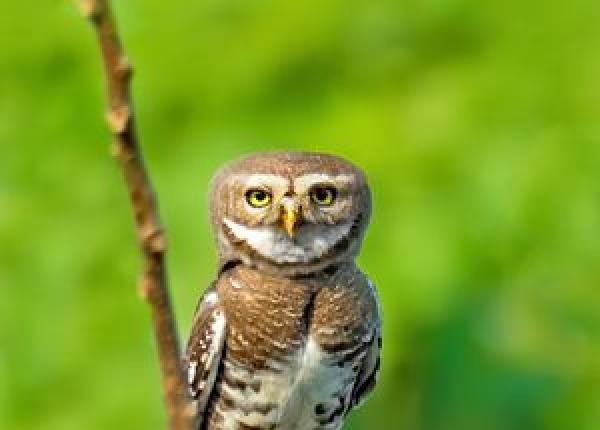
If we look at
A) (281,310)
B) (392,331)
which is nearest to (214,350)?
(281,310)

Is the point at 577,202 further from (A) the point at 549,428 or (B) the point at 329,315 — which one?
(B) the point at 329,315

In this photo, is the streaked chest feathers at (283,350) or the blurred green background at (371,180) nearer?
the streaked chest feathers at (283,350)

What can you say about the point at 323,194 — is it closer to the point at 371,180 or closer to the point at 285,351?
the point at 285,351

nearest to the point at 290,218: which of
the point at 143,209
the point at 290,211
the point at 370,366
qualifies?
the point at 290,211

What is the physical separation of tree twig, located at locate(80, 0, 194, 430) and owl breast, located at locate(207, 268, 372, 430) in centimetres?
148

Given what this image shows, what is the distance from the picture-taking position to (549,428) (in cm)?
351

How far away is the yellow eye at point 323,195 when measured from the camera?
8.80 ft

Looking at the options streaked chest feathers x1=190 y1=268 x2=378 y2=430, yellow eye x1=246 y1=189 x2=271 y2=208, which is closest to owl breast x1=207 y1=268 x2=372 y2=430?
streaked chest feathers x1=190 y1=268 x2=378 y2=430

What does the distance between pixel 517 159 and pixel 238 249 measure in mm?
892

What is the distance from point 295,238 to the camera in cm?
275

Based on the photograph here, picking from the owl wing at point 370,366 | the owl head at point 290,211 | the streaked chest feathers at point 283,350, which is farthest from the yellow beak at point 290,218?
the owl wing at point 370,366

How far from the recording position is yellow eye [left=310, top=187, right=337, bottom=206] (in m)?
2.68

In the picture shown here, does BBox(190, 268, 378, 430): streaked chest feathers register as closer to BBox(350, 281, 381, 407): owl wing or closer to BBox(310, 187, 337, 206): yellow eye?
BBox(350, 281, 381, 407): owl wing

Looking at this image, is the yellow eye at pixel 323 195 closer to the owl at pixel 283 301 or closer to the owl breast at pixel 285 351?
the owl at pixel 283 301
